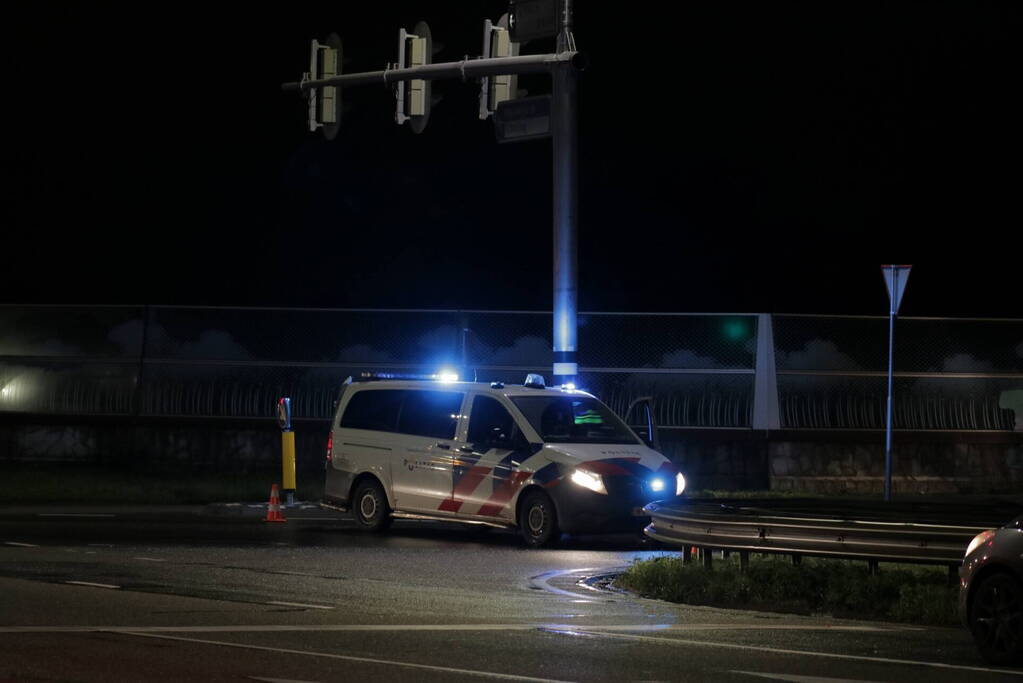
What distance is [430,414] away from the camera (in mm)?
21453

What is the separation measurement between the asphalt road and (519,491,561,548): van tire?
43cm

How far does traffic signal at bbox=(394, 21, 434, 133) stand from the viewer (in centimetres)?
2370

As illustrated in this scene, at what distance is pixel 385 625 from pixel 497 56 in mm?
11869

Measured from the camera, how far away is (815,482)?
2798 cm

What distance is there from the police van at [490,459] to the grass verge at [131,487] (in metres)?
4.69

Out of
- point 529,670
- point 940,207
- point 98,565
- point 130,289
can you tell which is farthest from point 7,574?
point 940,207

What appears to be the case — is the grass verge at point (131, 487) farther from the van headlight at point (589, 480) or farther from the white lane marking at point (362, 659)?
the white lane marking at point (362, 659)

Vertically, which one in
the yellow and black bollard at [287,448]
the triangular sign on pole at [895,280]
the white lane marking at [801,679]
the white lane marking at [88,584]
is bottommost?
the white lane marking at [801,679]

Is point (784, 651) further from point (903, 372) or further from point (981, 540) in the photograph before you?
point (903, 372)

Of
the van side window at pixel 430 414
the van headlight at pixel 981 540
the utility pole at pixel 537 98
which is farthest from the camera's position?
the utility pole at pixel 537 98

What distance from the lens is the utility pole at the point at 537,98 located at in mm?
22469

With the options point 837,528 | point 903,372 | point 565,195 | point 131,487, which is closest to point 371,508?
point 565,195

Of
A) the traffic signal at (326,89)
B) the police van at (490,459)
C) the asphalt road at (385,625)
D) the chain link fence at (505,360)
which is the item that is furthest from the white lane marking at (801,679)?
the chain link fence at (505,360)

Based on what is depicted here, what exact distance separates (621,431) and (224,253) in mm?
44632
